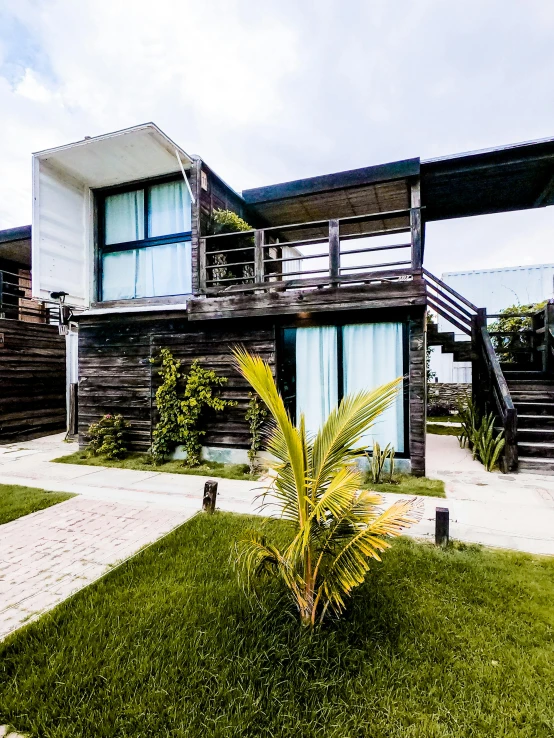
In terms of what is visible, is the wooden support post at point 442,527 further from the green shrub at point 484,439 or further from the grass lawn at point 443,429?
the grass lawn at point 443,429

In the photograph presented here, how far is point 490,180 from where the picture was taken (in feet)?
21.5

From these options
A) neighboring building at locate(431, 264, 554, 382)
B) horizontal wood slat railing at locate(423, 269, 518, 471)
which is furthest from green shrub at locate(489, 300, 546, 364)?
neighboring building at locate(431, 264, 554, 382)

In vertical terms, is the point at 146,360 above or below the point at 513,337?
below

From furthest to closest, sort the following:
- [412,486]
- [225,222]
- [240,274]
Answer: [240,274] < [225,222] < [412,486]

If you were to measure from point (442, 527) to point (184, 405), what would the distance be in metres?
4.49

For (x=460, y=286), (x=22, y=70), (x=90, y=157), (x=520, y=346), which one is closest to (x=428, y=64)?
(x=460, y=286)

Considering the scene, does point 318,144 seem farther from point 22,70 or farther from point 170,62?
point 22,70

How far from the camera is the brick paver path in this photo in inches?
108

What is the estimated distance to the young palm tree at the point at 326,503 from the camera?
202 centimetres

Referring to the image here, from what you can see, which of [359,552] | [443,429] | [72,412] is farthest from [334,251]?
[72,412]

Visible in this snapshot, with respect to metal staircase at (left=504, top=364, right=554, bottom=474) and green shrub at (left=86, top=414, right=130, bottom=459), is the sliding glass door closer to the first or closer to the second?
metal staircase at (left=504, top=364, right=554, bottom=474)

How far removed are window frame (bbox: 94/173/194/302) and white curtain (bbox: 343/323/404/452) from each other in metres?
3.74

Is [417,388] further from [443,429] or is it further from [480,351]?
[443,429]

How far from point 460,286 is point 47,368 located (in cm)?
1336
